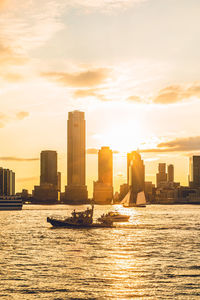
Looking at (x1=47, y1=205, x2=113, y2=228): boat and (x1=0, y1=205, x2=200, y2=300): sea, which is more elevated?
(x1=47, y1=205, x2=113, y2=228): boat

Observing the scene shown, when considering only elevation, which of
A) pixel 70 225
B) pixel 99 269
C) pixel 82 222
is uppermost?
pixel 82 222

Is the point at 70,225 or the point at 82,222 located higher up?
the point at 82,222

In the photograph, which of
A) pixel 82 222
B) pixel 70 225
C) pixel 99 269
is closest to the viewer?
pixel 99 269

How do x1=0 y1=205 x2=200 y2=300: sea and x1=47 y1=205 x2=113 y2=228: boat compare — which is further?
x1=47 y1=205 x2=113 y2=228: boat

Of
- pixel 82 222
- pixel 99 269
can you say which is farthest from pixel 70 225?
pixel 99 269

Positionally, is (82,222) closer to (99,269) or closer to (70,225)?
(70,225)

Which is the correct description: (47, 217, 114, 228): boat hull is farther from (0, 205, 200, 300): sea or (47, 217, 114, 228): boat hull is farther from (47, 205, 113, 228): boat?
(0, 205, 200, 300): sea

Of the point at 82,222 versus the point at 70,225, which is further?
the point at 70,225

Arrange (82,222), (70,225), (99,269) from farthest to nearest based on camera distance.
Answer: (70,225) < (82,222) < (99,269)

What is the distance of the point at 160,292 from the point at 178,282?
6.92 meters

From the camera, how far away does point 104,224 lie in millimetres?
157500

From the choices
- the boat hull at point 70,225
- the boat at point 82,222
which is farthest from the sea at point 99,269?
the boat hull at point 70,225

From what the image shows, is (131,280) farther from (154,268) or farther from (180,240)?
(180,240)

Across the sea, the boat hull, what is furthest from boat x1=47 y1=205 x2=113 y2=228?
the sea
